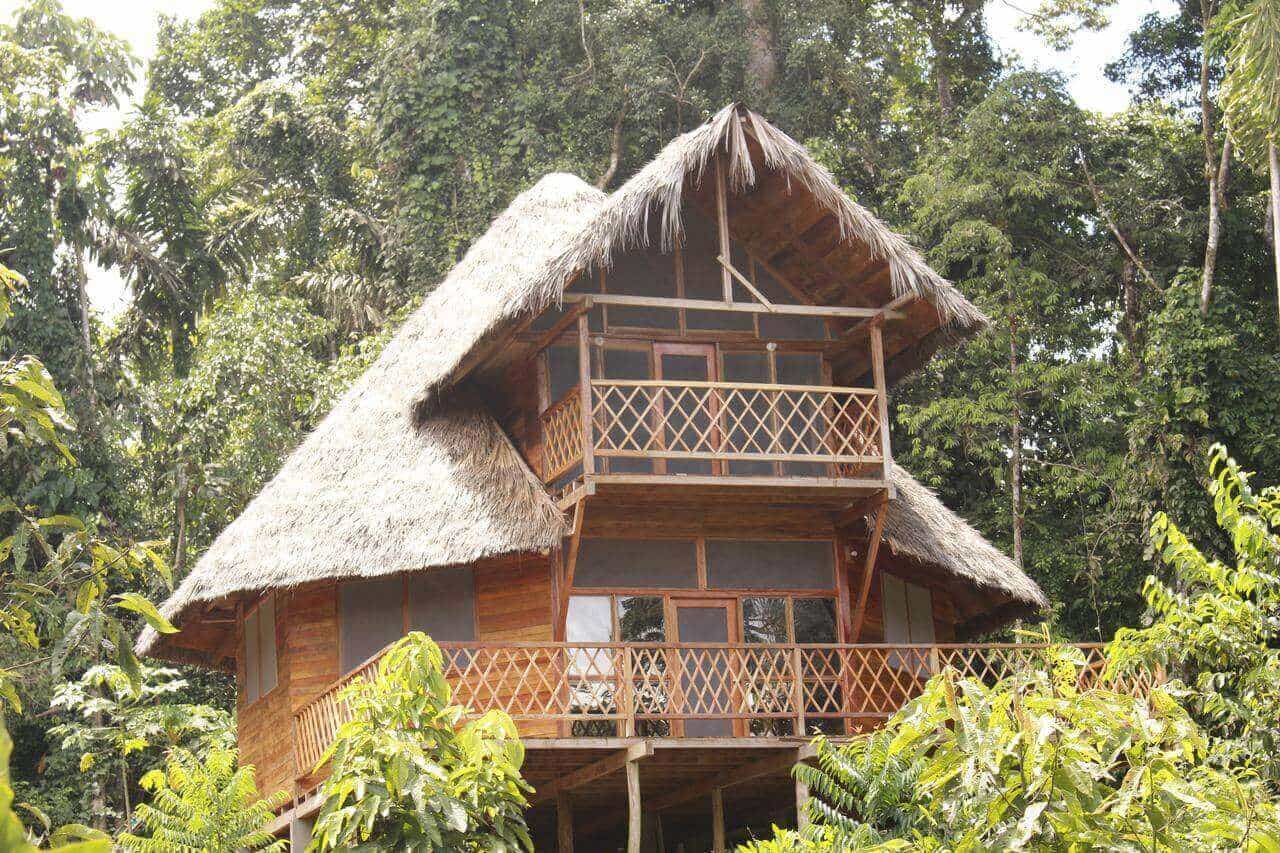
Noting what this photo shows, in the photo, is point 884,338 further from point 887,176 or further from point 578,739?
point 887,176

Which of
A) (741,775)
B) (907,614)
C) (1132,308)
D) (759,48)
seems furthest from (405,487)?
(759,48)

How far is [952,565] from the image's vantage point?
Answer: 17062mm

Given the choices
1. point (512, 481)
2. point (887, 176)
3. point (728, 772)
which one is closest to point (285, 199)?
point (887, 176)

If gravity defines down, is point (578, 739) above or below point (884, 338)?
below

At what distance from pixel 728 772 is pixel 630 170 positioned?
16.3 m

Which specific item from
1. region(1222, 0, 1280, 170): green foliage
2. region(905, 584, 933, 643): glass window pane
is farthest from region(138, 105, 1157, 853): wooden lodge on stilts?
region(1222, 0, 1280, 170): green foliage

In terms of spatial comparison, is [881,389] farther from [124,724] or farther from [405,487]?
[124,724]

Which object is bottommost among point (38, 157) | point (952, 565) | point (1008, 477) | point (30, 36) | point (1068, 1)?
point (952, 565)

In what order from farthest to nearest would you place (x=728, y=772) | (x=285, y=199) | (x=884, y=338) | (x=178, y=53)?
1. (x=178, y=53)
2. (x=285, y=199)
3. (x=884, y=338)
4. (x=728, y=772)

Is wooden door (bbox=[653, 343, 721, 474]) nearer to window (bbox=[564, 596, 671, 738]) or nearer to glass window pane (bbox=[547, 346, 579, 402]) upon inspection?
glass window pane (bbox=[547, 346, 579, 402])

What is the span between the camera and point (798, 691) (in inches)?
564

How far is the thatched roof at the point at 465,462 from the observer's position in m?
15.1

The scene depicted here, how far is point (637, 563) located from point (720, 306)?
99.3 inches

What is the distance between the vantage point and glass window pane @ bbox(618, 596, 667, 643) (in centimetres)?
1573
